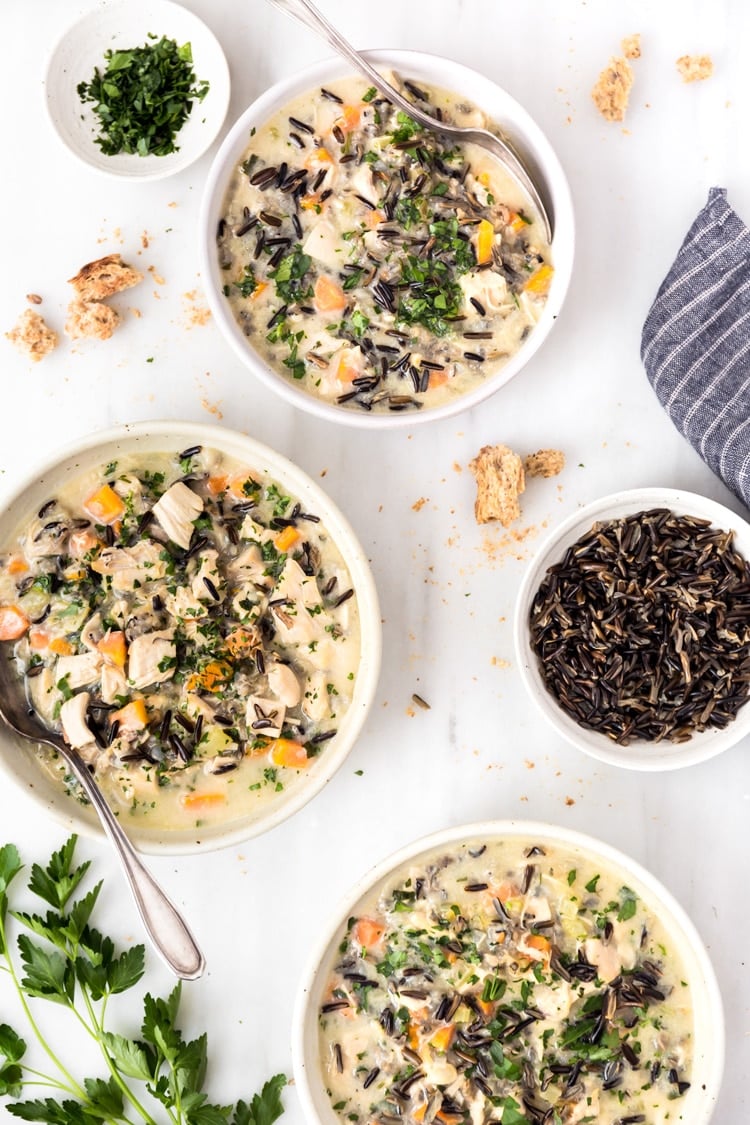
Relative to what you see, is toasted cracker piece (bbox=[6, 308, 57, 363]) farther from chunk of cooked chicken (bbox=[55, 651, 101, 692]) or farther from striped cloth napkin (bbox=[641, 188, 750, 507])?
striped cloth napkin (bbox=[641, 188, 750, 507])

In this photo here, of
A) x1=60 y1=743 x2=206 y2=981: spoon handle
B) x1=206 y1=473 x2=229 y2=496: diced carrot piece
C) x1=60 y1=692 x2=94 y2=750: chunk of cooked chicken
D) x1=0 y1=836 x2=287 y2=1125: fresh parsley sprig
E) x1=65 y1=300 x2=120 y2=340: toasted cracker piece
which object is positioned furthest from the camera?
x1=65 y1=300 x2=120 y2=340: toasted cracker piece

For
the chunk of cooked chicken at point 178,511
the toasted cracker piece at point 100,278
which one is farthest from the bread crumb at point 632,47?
the chunk of cooked chicken at point 178,511

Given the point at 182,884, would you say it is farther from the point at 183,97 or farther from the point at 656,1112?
the point at 183,97

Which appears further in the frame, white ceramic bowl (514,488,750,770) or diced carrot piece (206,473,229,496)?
diced carrot piece (206,473,229,496)

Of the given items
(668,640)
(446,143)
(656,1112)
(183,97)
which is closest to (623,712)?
(668,640)

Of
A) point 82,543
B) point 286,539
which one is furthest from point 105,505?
point 286,539

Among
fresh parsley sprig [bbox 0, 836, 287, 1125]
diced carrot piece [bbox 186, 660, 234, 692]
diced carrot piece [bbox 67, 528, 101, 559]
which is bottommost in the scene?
fresh parsley sprig [bbox 0, 836, 287, 1125]

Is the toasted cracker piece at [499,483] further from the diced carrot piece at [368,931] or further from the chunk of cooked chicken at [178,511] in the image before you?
the diced carrot piece at [368,931]

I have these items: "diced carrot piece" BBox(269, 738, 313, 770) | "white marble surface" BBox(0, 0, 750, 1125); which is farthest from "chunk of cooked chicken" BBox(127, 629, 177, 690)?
"white marble surface" BBox(0, 0, 750, 1125)
